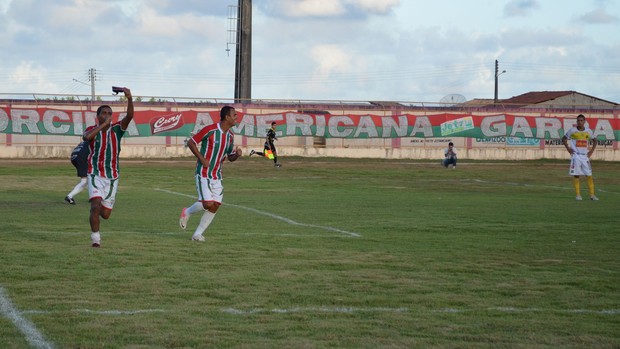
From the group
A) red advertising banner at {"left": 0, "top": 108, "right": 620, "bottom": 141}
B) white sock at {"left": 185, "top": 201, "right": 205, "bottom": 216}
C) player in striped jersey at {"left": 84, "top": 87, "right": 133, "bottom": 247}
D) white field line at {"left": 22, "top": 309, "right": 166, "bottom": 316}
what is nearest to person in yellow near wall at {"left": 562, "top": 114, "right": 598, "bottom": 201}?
white sock at {"left": 185, "top": 201, "right": 205, "bottom": 216}

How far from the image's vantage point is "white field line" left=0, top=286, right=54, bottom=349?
7160mm

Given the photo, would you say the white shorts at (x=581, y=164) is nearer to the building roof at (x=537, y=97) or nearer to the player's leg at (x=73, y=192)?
the player's leg at (x=73, y=192)

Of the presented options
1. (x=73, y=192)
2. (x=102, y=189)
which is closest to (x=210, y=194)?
(x=102, y=189)

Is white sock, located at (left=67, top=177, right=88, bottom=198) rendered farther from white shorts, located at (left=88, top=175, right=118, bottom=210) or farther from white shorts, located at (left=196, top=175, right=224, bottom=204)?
white shorts, located at (left=88, top=175, right=118, bottom=210)

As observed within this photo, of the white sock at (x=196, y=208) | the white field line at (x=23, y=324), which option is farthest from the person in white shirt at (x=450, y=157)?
the white field line at (x=23, y=324)

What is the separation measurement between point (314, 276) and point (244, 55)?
43617mm

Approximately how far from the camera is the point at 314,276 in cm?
1070

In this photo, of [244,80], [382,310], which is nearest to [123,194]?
[382,310]

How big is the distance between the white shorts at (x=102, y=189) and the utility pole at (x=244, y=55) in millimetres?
40289

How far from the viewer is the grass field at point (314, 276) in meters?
7.72

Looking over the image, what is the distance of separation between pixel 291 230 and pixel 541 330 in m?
8.32

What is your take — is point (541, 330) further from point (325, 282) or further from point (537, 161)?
point (537, 161)

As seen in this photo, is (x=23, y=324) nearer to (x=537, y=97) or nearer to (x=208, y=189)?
(x=208, y=189)

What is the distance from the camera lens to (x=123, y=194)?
82.4ft
